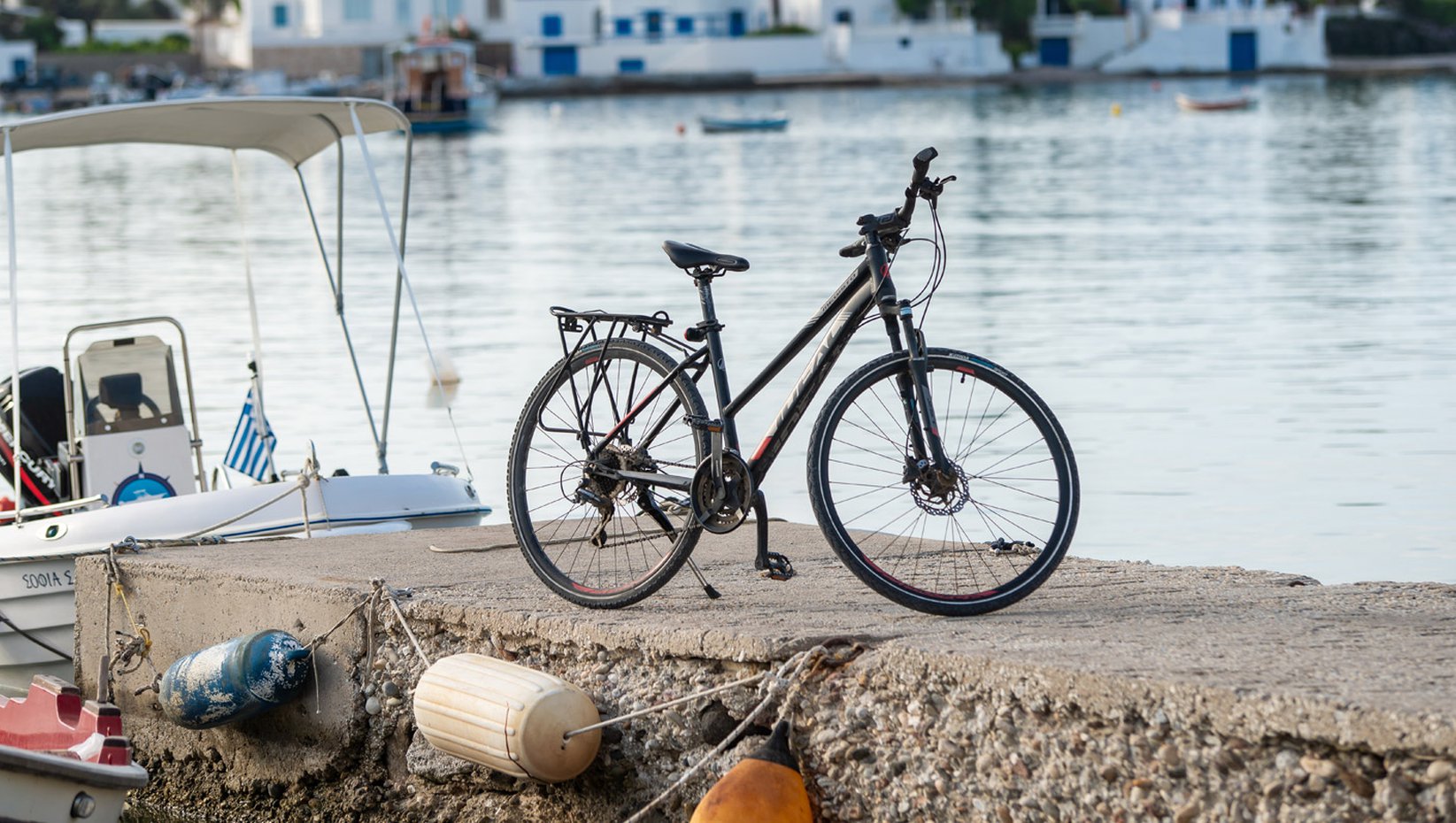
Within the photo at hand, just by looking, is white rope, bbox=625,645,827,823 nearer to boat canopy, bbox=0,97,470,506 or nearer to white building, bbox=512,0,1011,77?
boat canopy, bbox=0,97,470,506

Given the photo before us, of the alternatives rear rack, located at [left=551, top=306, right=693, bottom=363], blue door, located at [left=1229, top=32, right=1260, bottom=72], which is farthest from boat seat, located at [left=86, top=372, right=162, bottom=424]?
blue door, located at [left=1229, top=32, right=1260, bottom=72]

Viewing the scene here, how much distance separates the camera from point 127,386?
28.6 feet

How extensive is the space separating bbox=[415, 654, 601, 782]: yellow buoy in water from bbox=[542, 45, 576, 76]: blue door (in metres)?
118

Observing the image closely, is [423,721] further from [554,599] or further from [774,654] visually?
[774,654]

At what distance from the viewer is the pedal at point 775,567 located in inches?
228

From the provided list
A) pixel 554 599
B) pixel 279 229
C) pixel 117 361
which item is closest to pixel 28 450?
pixel 117 361

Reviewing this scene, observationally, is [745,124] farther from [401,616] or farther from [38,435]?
[401,616]

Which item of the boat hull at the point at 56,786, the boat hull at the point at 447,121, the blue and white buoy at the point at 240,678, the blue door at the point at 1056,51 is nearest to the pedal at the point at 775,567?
the blue and white buoy at the point at 240,678

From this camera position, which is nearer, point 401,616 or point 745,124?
point 401,616

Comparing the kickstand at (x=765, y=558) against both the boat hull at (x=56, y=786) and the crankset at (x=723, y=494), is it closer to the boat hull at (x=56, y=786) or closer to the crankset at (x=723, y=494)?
the crankset at (x=723, y=494)

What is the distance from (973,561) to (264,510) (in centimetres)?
318

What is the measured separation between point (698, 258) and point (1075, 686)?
71.1 inches

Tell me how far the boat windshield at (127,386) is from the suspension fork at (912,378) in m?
4.34

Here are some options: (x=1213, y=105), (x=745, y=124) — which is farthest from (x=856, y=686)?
(x=1213, y=105)
